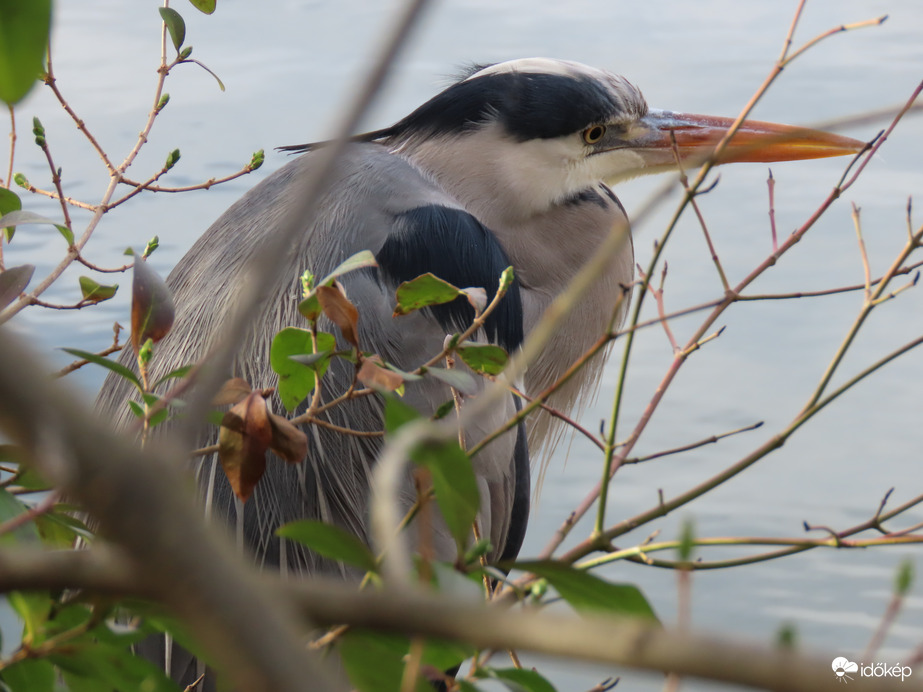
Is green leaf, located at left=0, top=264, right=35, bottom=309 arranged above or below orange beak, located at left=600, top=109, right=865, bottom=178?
below

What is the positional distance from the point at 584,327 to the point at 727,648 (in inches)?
49.0

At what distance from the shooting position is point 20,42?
21 cm

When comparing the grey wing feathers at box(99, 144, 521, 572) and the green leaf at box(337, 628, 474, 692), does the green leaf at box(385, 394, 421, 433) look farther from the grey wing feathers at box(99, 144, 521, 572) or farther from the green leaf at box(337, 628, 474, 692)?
the grey wing feathers at box(99, 144, 521, 572)

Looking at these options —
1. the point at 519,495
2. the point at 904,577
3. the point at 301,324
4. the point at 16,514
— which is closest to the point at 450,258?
the point at 301,324

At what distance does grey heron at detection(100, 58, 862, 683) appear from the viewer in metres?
1.03

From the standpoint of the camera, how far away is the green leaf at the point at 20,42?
206 millimetres

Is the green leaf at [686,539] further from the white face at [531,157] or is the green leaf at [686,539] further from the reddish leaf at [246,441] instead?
the white face at [531,157]

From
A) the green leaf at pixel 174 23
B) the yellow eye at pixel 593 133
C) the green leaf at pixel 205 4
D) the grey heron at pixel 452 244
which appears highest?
the green leaf at pixel 205 4

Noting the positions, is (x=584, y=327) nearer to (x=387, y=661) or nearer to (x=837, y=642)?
(x=837, y=642)

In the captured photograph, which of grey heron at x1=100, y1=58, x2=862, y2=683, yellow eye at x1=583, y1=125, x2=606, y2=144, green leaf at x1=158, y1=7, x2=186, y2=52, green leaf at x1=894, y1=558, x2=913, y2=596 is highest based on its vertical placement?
green leaf at x1=158, y1=7, x2=186, y2=52

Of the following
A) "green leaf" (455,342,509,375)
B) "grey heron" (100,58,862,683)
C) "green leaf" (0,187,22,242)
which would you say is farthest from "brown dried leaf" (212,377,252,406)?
"grey heron" (100,58,862,683)

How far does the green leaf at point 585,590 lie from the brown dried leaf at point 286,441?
0.20m

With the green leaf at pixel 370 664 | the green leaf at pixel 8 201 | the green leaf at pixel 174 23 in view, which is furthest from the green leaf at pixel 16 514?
the green leaf at pixel 174 23

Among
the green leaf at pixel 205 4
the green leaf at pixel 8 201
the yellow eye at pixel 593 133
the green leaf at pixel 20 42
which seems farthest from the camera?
the yellow eye at pixel 593 133
